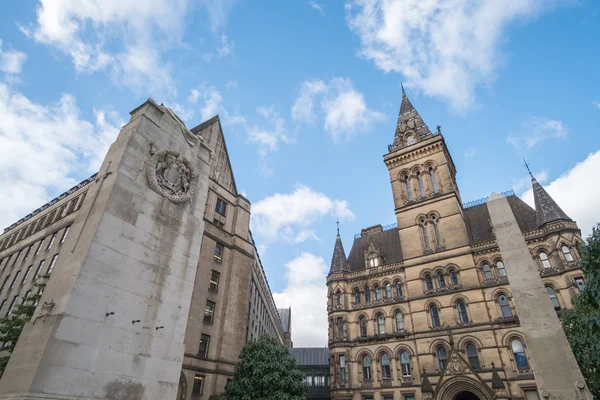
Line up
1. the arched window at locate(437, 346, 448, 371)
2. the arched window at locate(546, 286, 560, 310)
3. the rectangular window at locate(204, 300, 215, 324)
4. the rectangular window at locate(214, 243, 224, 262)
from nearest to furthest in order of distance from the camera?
the rectangular window at locate(204, 300, 215, 324) < the arched window at locate(546, 286, 560, 310) < the arched window at locate(437, 346, 448, 371) < the rectangular window at locate(214, 243, 224, 262)

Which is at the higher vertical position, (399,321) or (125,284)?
(399,321)

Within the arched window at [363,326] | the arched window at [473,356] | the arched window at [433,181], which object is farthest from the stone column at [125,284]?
the arched window at [433,181]

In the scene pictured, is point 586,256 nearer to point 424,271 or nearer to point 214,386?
point 424,271

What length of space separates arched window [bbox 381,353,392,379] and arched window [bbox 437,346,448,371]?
522 centimetres

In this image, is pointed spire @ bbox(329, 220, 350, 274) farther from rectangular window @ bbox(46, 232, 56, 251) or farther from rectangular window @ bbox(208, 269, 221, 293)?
rectangular window @ bbox(46, 232, 56, 251)

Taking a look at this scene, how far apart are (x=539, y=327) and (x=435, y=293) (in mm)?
24885

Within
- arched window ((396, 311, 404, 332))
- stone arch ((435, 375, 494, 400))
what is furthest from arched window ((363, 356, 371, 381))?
stone arch ((435, 375, 494, 400))

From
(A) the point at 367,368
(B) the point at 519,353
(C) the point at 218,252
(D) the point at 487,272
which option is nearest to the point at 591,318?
(B) the point at 519,353

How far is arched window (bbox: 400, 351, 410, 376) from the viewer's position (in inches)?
1325

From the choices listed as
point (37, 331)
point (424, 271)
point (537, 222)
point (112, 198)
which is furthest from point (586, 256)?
point (37, 331)

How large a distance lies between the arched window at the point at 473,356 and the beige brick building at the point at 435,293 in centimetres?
9

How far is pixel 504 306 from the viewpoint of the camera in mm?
31672

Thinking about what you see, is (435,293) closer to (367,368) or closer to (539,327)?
(367,368)

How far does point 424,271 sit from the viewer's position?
122ft
